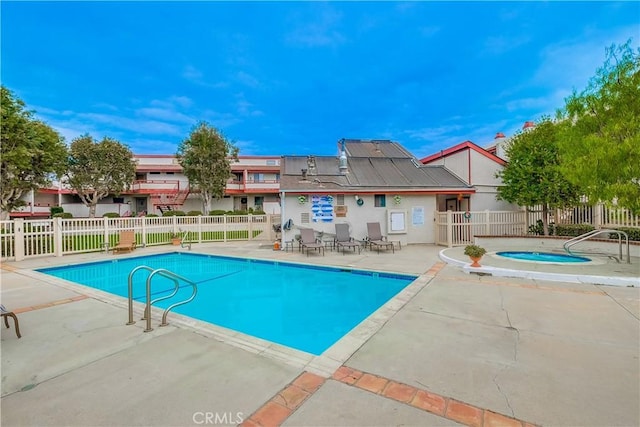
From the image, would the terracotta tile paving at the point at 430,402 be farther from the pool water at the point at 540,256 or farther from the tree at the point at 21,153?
the tree at the point at 21,153

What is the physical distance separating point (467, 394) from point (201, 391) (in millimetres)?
2426

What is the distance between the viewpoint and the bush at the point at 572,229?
1188cm

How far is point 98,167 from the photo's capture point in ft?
77.4

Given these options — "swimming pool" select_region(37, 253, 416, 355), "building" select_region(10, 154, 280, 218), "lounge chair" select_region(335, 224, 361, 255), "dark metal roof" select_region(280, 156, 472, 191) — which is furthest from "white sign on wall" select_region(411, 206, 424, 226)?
"building" select_region(10, 154, 280, 218)

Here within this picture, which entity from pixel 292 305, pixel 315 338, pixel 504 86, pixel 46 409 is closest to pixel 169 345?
pixel 46 409

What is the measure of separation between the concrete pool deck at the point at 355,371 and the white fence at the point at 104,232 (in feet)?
25.3

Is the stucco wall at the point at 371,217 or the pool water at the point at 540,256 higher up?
the stucco wall at the point at 371,217

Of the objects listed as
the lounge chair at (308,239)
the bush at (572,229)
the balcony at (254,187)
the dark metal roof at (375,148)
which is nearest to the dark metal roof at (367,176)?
the dark metal roof at (375,148)

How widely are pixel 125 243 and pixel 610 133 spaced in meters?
17.7

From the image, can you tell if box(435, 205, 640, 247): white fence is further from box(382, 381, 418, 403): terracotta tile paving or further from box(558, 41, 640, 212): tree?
box(382, 381, 418, 403): terracotta tile paving

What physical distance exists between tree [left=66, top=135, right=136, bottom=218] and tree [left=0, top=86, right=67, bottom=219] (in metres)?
7.05

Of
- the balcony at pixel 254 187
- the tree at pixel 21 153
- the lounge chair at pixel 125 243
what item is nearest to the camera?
the lounge chair at pixel 125 243

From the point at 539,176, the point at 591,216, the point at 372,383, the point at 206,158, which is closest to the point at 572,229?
the point at 591,216

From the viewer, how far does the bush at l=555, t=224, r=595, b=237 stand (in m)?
11.9
